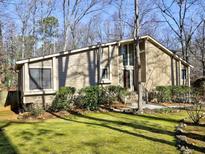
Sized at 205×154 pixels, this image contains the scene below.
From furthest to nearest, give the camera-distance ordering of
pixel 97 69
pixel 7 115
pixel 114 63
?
pixel 114 63 → pixel 97 69 → pixel 7 115

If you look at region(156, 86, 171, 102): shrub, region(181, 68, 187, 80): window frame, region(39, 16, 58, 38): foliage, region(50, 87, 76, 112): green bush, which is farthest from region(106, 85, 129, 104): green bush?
region(39, 16, 58, 38): foliage

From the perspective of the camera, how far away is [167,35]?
45688 millimetres

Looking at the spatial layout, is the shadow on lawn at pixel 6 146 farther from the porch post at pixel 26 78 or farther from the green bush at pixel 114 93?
the green bush at pixel 114 93

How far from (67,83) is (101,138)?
387 inches

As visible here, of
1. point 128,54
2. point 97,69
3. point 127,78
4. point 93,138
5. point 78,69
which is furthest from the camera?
point 128,54

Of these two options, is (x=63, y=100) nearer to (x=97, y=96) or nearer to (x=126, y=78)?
(x=97, y=96)

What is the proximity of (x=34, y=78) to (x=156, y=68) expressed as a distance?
35.3 feet

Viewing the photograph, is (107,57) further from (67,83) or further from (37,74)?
(37,74)

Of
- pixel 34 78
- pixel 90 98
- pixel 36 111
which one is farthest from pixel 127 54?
pixel 36 111

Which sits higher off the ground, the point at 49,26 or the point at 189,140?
the point at 49,26

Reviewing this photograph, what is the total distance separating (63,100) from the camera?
53.7ft

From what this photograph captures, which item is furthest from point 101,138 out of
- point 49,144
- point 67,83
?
point 67,83

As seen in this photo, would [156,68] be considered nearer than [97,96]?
No

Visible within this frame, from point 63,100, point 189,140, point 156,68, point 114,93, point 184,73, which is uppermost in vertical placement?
point 156,68
